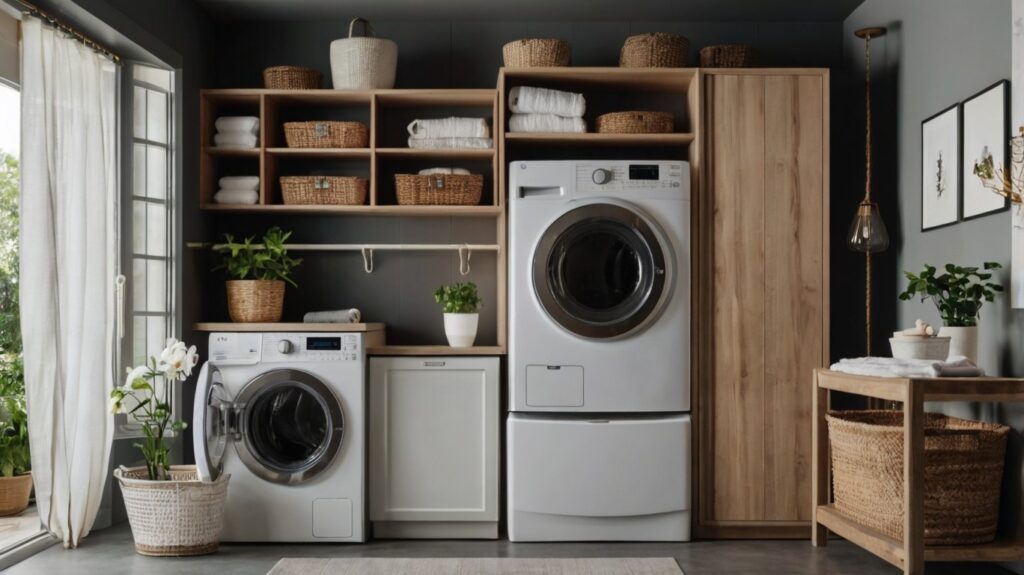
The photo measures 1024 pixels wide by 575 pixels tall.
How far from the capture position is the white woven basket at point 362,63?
4273mm

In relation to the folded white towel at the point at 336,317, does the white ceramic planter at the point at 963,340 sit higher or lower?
lower

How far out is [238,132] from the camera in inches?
171

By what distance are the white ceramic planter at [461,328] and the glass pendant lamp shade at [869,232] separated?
1.57 meters

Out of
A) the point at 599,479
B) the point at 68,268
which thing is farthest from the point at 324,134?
the point at 599,479

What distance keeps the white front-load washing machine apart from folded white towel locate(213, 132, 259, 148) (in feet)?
3.00

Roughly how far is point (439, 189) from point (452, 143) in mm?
214

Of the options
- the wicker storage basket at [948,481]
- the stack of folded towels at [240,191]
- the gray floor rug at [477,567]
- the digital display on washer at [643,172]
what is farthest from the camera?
the stack of folded towels at [240,191]

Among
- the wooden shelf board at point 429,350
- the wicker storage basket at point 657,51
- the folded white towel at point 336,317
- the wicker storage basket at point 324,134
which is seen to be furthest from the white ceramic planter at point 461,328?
the wicker storage basket at point 657,51

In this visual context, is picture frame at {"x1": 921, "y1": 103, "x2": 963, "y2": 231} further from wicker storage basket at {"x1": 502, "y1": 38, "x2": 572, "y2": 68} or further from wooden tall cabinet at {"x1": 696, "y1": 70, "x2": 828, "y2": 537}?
wicker storage basket at {"x1": 502, "y1": 38, "x2": 572, "y2": 68}

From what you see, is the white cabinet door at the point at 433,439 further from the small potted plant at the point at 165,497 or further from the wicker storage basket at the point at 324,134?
the wicker storage basket at the point at 324,134

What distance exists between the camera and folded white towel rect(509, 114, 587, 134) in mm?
4188

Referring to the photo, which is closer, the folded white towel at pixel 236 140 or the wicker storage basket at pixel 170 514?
the wicker storage basket at pixel 170 514

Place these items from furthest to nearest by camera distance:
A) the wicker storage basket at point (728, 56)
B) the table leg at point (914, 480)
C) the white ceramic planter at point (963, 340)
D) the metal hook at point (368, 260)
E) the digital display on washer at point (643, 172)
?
the metal hook at point (368, 260) < the wicker storage basket at point (728, 56) < the digital display on washer at point (643, 172) < the white ceramic planter at point (963, 340) < the table leg at point (914, 480)

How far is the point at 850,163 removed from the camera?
4.48 metres
